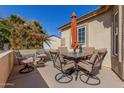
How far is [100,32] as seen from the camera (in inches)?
373

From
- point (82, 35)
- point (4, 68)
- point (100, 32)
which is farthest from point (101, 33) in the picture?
point (4, 68)

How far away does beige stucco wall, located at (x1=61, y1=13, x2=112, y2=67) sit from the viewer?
8.63m

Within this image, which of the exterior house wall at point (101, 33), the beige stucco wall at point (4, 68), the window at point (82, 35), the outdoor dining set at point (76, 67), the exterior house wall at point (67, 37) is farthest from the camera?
the exterior house wall at point (67, 37)

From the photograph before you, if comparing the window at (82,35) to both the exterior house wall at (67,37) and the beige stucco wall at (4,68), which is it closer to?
the exterior house wall at (67,37)

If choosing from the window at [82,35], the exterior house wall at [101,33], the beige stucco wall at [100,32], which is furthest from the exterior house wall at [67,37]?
the exterior house wall at [101,33]

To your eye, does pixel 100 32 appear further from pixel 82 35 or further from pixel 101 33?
pixel 82 35

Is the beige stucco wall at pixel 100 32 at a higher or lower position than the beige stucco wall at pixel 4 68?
higher

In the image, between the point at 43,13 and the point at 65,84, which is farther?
the point at 43,13

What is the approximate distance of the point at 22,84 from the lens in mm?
5738

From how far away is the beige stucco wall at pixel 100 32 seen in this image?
8.63 m
